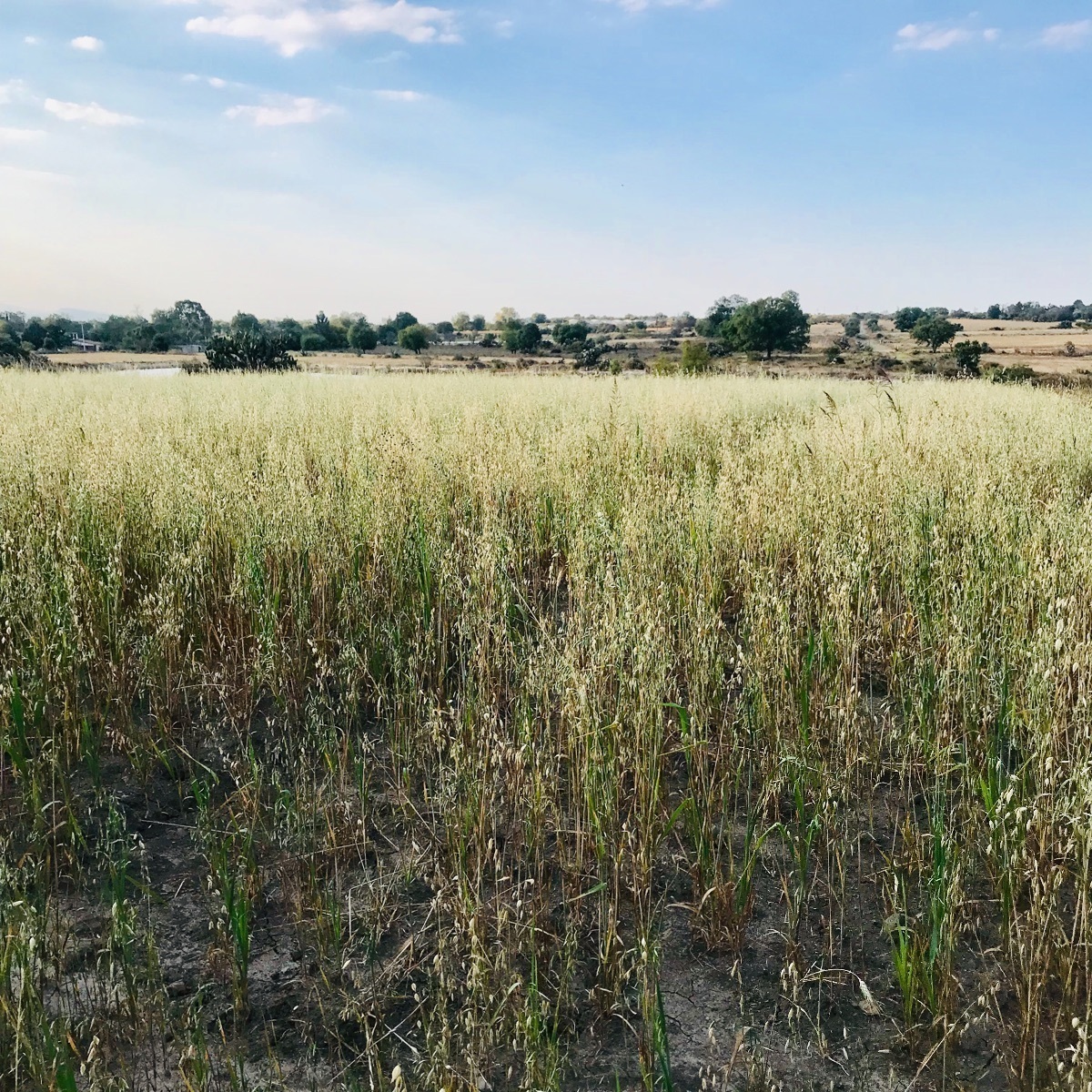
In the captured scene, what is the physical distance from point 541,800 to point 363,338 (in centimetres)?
7414

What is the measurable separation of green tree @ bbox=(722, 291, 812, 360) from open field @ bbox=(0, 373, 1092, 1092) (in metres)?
64.1

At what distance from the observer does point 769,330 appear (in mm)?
64875

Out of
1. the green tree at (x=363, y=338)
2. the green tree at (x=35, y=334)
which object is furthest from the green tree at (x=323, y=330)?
the green tree at (x=35, y=334)

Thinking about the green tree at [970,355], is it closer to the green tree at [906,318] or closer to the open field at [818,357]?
the open field at [818,357]

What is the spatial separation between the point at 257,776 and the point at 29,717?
85 cm

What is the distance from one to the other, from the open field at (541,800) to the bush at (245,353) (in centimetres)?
2082

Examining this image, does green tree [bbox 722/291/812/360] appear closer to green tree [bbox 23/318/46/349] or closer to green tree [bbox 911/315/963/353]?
green tree [bbox 911/315/963/353]

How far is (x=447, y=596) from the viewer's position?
3.14 m

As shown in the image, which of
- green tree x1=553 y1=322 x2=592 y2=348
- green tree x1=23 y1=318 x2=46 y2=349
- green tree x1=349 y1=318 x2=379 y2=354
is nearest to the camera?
green tree x1=23 y1=318 x2=46 y2=349

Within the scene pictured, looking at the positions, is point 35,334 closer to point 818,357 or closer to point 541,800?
point 818,357

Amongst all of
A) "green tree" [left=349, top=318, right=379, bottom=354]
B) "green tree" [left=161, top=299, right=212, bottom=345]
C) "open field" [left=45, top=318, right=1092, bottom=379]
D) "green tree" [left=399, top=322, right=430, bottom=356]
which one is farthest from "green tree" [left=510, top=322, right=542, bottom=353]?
"green tree" [left=161, top=299, right=212, bottom=345]

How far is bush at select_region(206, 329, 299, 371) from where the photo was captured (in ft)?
76.9

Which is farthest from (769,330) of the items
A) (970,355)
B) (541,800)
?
(541,800)

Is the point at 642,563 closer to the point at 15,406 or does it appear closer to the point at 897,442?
the point at 897,442
